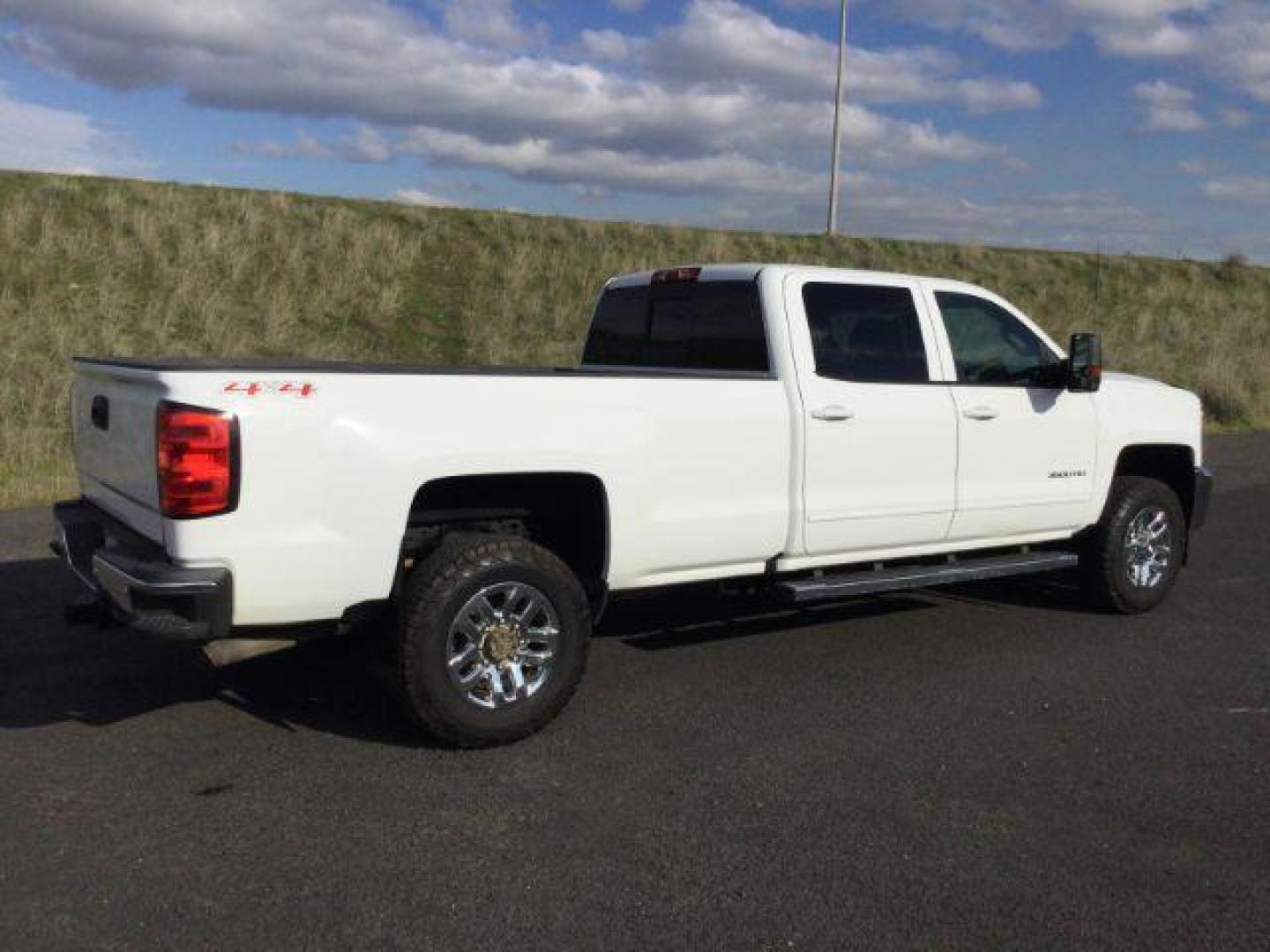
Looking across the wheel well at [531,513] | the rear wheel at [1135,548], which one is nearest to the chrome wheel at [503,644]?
the wheel well at [531,513]

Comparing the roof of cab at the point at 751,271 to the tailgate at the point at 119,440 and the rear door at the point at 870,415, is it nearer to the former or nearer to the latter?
the rear door at the point at 870,415

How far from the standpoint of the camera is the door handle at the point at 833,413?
18.1ft

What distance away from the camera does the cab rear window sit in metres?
5.85

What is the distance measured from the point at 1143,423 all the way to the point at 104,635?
5.91 m

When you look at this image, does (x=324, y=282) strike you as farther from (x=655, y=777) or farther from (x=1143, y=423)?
(x=655, y=777)

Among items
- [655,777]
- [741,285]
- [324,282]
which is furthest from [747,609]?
[324,282]

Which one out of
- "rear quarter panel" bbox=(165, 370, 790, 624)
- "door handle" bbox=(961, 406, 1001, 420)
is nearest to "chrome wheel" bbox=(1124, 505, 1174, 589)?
"door handle" bbox=(961, 406, 1001, 420)

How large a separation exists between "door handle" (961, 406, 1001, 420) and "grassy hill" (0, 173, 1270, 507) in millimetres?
9548

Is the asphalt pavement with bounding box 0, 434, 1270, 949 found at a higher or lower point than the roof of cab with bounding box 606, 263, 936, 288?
lower

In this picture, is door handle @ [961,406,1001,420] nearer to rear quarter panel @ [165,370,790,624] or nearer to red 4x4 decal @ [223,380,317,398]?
rear quarter panel @ [165,370,790,624]

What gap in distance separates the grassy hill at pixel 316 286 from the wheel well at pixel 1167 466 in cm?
1002

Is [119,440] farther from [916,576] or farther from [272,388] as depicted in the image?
[916,576]

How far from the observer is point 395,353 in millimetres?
20375

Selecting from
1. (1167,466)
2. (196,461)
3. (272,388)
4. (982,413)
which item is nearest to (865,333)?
(982,413)
